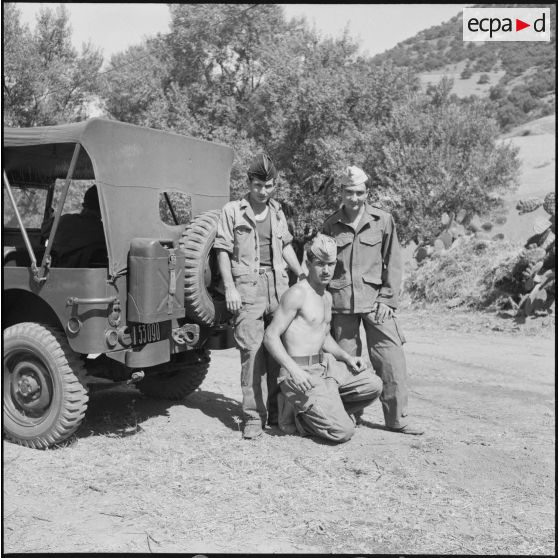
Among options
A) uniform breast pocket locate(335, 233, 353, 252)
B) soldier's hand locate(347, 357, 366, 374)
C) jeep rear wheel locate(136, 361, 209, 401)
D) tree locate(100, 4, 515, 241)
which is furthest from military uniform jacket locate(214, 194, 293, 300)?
tree locate(100, 4, 515, 241)

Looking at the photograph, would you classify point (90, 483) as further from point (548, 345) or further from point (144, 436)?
point (548, 345)

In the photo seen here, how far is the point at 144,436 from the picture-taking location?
17.1 feet

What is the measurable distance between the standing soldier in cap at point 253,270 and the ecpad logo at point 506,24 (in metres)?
1.64

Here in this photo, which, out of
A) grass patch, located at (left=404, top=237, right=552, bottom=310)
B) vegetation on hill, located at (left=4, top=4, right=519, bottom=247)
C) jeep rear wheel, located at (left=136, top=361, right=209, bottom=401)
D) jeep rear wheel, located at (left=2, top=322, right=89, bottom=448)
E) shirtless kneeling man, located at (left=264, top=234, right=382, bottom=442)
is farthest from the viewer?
vegetation on hill, located at (left=4, top=4, right=519, bottom=247)

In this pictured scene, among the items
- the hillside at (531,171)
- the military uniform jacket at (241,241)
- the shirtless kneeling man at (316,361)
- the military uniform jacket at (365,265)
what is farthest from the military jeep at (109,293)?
the hillside at (531,171)

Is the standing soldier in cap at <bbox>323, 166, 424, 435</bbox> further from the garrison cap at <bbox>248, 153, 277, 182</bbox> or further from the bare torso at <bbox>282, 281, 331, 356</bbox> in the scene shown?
the garrison cap at <bbox>248, 153, 277, 182</bbox>

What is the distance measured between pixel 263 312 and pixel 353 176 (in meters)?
1.18

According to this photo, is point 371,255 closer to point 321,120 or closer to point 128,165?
point 128,165

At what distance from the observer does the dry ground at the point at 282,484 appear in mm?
3521

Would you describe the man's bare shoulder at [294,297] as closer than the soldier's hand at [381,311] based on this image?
Yes

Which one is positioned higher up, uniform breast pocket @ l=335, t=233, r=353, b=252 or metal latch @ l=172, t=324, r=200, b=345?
uniform breast pocket @ l=335, t=233, r=353, b=252

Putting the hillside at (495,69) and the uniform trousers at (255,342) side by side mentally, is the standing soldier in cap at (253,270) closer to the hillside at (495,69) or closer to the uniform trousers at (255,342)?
the uniform trousers at (255,342)

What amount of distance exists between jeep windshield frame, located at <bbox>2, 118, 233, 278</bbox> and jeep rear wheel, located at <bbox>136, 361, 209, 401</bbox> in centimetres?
138

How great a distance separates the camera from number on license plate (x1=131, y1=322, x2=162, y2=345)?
4.74 meters
